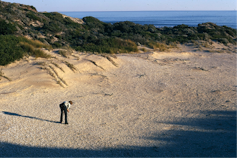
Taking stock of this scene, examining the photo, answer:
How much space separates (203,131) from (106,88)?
5.26m

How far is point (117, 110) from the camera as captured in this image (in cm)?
751

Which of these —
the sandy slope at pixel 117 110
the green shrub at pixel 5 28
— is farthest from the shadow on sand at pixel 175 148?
the green shrub at pixel 5 28

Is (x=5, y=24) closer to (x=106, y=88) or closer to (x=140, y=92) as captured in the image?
(x=106, y=88)

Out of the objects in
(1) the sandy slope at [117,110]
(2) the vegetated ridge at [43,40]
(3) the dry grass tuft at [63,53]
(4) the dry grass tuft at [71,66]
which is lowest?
(1) the sandy slope at [117,110]

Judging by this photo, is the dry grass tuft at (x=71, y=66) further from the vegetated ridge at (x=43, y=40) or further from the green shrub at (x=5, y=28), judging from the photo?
the green shrub at (x=5, y=28)

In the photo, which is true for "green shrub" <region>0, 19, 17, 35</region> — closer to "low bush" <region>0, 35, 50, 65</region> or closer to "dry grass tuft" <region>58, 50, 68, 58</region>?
"low bush" <region>0, 35, 50, 65</region>

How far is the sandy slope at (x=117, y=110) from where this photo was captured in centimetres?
485

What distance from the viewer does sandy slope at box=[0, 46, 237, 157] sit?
4.85 metres

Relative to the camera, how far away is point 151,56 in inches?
660

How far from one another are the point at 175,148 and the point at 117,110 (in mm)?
3057

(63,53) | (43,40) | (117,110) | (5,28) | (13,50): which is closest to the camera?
(117,110)

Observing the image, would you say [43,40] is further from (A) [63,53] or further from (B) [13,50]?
(B) [13,50]

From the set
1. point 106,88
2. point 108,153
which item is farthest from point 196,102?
point 108,153

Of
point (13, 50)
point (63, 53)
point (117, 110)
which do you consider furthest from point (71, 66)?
point (117, 110)
